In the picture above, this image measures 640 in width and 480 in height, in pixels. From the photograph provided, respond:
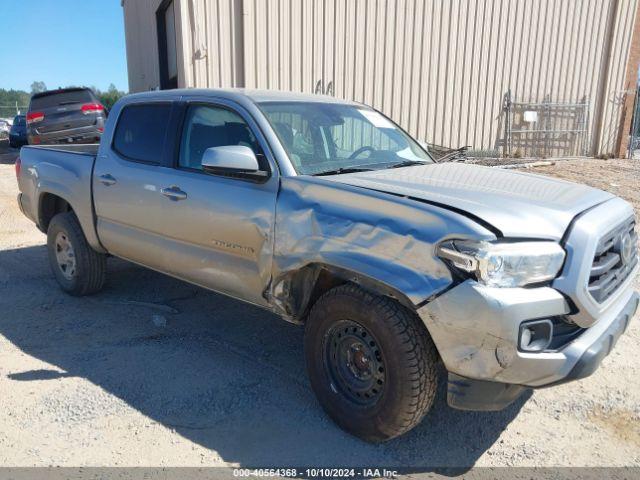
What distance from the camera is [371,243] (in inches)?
109

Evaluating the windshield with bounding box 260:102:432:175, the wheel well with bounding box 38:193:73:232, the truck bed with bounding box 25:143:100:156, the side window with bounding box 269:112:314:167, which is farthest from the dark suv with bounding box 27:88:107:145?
the side window with bounding box 269:112:314:167

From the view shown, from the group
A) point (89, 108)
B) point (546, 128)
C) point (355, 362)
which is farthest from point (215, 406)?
point (546, 128)

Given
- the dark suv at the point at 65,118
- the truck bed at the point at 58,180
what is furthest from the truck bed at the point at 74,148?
the dark suv at the point at 65,118

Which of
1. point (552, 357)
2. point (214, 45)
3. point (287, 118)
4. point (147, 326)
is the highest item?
point (214, 45)

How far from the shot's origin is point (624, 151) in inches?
644

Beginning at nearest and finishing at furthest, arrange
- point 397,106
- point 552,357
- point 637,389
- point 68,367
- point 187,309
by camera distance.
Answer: point 552,357
point 637,389
point 68,367
point 187,309
point 397,106

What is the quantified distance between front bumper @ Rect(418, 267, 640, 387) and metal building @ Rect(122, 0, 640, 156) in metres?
9.74

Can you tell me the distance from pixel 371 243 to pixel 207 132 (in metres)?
1.80

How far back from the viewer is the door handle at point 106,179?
4461 mm

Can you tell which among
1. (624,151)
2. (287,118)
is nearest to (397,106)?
(624,151)

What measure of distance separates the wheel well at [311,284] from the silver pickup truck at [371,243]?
0.01 metres

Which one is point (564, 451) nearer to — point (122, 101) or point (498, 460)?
point (498, 460)

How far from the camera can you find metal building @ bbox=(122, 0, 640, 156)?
11.3m

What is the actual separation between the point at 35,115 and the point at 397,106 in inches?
361
